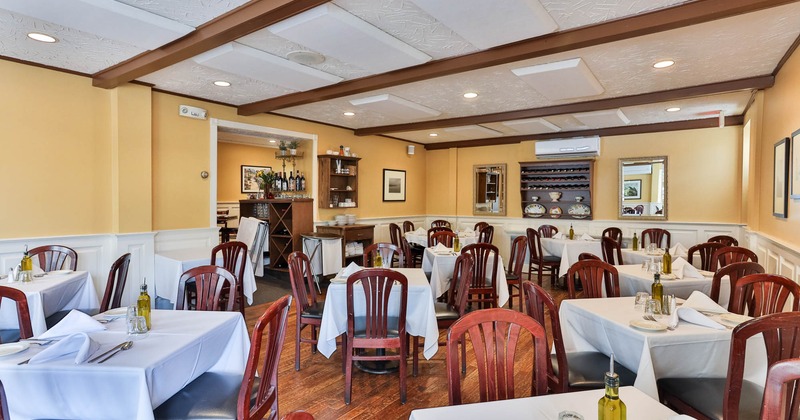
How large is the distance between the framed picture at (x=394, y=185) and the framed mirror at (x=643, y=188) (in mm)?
4024

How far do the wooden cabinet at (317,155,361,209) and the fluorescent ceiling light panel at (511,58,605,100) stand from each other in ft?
11.8

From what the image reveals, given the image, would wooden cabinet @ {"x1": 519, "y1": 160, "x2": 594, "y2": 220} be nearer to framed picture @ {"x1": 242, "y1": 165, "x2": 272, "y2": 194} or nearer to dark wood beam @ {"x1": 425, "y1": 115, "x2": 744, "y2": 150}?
dark wood beam @ {"x1": 425, "y1": 115, "x2": 744, "y2": 150}

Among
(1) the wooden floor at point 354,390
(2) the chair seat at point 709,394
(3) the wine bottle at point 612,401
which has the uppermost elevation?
(3) the wine bottle at point 612,401

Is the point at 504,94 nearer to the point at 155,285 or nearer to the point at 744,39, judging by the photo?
the point at 744,39

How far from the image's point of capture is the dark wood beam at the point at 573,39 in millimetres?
2500

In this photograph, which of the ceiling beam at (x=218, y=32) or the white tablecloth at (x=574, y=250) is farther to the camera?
the white tablecloth at (x=574, y=250)

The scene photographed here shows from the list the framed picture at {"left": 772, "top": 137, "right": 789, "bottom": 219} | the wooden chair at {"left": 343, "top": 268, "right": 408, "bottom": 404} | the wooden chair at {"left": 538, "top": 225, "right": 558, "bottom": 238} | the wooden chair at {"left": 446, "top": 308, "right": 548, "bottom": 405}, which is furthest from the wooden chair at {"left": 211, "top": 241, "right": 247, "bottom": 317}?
the framed picture at {"left": 772, "top": 137, "right": 789, "bottom": 219}

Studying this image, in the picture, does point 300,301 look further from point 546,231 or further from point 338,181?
point 546,231

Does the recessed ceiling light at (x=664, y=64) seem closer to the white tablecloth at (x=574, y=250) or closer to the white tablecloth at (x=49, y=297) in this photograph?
the white tablecloth at (x=574, y=250)

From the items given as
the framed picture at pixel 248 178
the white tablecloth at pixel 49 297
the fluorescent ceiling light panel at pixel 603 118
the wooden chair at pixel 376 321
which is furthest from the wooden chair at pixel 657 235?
the framed picture at pixel 248 178

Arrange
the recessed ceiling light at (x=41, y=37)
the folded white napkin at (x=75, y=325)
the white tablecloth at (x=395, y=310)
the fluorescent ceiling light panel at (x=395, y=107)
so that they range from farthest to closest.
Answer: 1. the fluorescent ceiling light panel at (x=395, y=107)
2. the recessed ceiling light at (x=41, y=37)
3. the white tablecloth at (x=395, y=310)
4. the folded white napkin at (x=75, y=325)

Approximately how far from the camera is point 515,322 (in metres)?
1.68

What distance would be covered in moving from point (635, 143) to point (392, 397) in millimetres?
6074

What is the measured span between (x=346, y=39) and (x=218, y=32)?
2.94ft
